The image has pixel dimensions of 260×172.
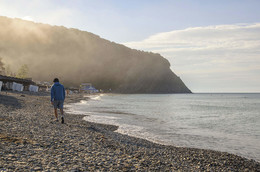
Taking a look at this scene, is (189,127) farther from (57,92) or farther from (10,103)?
(10,103)

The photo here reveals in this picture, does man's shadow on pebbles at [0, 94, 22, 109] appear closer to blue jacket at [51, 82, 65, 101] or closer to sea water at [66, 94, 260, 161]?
sea water at [66, 94, 260, 161]

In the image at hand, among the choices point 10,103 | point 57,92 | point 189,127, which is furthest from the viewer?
point 10,103

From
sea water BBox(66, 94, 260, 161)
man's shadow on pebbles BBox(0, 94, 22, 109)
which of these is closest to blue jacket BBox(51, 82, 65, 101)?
sea water BBox(66, 94, 260, 161)

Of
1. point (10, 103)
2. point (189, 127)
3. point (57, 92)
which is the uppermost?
point (57, 92)

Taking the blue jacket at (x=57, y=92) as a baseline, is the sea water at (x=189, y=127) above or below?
below

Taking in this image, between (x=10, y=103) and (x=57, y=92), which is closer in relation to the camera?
(x=57, y=92)

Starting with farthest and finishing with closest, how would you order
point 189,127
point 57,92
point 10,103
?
point 10,103, point 189,127, point 57,92

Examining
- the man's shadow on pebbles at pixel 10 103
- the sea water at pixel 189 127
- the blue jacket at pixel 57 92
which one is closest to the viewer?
the blue jacket at pixel 57 92

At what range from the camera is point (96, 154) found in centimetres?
762

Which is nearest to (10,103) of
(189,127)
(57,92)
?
(57,92)

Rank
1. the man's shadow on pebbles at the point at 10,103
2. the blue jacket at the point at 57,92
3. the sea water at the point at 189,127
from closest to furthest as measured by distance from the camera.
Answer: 1. the blue jacket at the point at 57,92
2. the sea water at the point at 189,127
3. the man's shadow on pebbles at the point at 10,103

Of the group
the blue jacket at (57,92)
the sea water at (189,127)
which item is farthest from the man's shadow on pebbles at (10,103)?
the blue jacket at (57,92)

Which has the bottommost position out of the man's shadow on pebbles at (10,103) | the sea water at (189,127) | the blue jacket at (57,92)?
the sea water at (189,127)

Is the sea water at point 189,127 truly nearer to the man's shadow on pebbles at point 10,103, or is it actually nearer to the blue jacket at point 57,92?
the blue jacket at point 57,92
